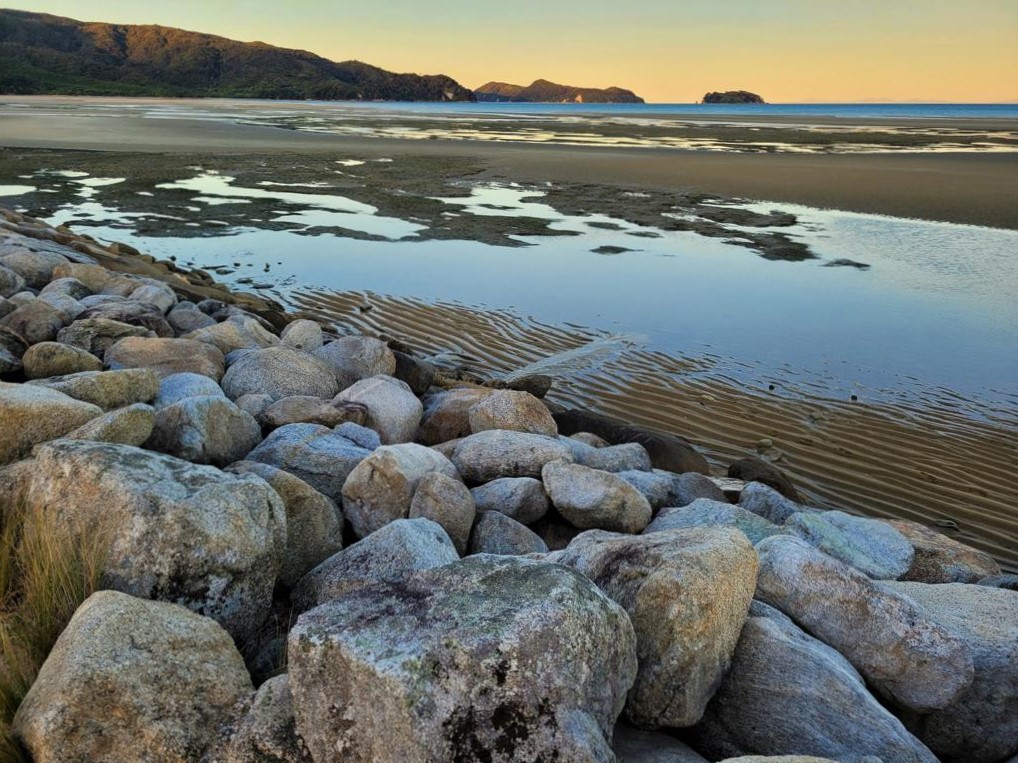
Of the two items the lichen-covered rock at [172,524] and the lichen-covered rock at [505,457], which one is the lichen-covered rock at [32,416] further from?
the lichen-covered rock at [505,457]

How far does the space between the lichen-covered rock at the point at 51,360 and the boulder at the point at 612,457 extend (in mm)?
3733

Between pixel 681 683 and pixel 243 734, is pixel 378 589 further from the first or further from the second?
pixel 681 683

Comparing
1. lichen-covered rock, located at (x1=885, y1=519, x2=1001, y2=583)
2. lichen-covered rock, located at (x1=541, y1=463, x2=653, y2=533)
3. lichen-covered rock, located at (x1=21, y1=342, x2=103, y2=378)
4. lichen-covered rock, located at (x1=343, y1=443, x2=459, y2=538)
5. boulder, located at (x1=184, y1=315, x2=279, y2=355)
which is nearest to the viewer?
lichen-covered rock, located at (x1=343, y1=443, x2=459, y2=538)

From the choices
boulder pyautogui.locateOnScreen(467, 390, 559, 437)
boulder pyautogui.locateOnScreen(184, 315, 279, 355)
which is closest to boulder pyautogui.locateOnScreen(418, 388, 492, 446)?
boulder pyautogui.locateOnScreen(467, 390, 559, 437)

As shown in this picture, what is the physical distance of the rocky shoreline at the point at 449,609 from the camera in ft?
7.66

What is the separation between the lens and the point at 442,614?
2.50m

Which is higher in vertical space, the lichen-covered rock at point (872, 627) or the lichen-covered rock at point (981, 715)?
the lichen-covered rock at point (872, 627)

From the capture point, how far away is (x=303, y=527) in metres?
3.98

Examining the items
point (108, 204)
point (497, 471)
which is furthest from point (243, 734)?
point (108, 204)

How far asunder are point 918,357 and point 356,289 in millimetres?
8689

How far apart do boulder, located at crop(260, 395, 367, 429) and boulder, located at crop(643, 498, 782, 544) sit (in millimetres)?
2501

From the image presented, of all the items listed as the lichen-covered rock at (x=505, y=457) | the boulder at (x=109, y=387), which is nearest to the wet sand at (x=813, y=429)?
the lichen-covered rock at (x=505, y=457)

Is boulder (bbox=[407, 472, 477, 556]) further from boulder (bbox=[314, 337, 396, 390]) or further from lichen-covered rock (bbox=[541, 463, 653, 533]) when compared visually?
boulder (bbox=[314, 337, 396, 390])

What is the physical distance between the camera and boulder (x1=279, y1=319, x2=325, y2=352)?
28.2 ft
